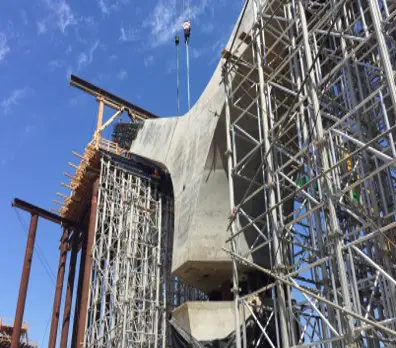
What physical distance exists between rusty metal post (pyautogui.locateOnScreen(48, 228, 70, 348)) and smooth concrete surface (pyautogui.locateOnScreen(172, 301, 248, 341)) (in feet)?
55.6

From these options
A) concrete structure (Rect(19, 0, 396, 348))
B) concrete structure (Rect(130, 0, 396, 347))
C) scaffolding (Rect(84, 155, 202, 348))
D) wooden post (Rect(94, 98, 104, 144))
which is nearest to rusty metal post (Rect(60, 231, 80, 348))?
concrete structure (Rect(19, 0, 396, 348))

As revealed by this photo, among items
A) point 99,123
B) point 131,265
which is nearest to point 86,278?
point 131,265

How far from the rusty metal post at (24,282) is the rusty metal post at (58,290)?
1961mm

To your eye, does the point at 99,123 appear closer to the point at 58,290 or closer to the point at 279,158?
the point at 58,290

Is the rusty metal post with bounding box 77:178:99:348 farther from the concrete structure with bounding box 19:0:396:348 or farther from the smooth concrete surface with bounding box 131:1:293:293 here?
the smooth concrete surface with bounding box 131:1:293:293

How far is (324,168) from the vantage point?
1061 centimetres

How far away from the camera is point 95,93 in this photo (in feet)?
108

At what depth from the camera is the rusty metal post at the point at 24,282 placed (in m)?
29.3

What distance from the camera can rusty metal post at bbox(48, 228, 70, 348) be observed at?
99.3 feet

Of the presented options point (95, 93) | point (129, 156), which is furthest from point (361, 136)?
point (95, 93)

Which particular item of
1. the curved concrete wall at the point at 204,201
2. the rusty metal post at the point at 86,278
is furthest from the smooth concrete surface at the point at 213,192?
the rusty metal post at the point at 86,278

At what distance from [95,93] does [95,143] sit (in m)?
4.42

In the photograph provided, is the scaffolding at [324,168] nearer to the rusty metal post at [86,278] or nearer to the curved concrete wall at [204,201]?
the curved concrete wall at [204,201]

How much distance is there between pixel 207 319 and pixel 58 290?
1903 cm
